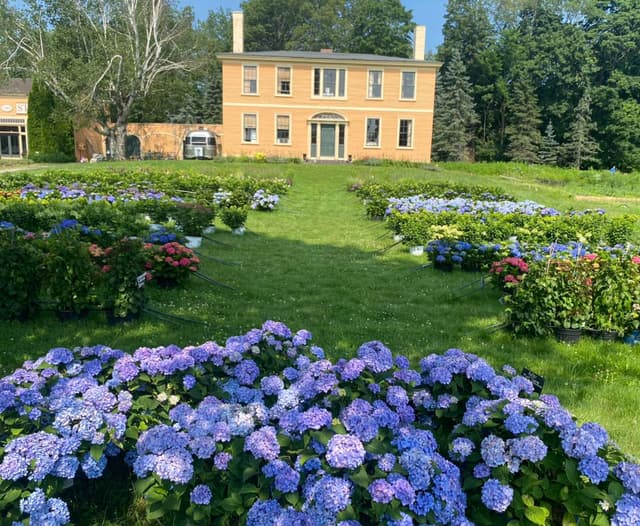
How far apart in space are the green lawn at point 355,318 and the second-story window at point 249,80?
2118 cm

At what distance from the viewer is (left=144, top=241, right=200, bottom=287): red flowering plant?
578cm

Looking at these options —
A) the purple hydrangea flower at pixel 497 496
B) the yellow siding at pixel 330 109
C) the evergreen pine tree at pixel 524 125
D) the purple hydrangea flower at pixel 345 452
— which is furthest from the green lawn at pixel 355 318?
the evergreen pine tree at pixel 524 125

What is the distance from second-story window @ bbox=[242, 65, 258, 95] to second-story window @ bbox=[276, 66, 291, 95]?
3.90ft

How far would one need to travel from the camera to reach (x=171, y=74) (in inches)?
1379

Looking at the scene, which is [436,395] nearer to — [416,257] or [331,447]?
[331,447]

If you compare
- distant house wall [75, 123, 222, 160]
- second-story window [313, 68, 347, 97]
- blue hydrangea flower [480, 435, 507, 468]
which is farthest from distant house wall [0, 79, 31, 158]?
blue hydrangea flower [480, 435, 507, 468]

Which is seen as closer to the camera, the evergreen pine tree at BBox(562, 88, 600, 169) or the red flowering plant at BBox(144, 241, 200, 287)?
the red flowering plant at BBox(144, 241, 200, 287)

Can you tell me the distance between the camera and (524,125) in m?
37.7

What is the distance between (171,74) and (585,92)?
28437 mm

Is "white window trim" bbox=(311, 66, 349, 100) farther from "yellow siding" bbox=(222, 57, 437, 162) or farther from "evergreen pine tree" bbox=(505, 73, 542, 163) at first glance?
"evergreen pine tree" bbox=(505, 73, 542, 163)

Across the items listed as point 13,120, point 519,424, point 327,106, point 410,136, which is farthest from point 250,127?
point 519,424

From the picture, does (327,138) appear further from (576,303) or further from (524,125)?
(576,303)

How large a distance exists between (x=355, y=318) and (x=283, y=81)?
2595cm

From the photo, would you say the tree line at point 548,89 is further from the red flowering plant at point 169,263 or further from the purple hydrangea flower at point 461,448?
the purple hydrangea flower at point 461,448
